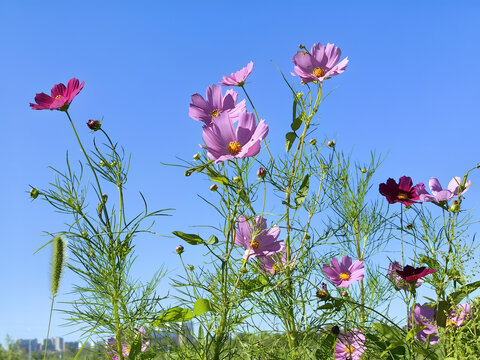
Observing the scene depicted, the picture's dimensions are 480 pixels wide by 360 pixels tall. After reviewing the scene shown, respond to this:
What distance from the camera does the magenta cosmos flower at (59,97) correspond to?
1282mm

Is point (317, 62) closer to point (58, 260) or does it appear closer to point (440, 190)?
point (440, 190)

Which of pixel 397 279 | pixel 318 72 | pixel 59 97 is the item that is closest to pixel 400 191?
pixel 397 279

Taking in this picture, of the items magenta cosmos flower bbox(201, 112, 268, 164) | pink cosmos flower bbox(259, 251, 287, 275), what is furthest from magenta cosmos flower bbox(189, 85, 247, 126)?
pink cosmos flower bbox(259, 251, 287, 275)

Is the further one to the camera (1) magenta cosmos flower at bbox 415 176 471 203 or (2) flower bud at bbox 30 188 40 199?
(1) magenta cosmos flower at bbox 415 176 471 203

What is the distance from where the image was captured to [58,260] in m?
1.53

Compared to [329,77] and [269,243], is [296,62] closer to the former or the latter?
[329,77]

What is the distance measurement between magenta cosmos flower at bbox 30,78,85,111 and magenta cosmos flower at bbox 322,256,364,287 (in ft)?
2.88

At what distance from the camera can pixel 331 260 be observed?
153 cm

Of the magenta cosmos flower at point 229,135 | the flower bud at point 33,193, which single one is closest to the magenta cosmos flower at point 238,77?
the magenta cosmos flower at point 229,135

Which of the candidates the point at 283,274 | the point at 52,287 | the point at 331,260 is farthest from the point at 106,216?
the point at 331,260

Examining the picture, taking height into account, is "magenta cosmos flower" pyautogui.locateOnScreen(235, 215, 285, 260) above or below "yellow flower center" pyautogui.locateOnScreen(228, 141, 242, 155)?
below

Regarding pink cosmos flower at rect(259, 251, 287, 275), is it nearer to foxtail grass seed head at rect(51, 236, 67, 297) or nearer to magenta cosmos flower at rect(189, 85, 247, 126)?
magenta cosmos flower at rect(189, 85, 247, 126)

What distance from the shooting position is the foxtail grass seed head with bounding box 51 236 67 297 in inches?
59.5

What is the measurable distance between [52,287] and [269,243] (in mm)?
739
